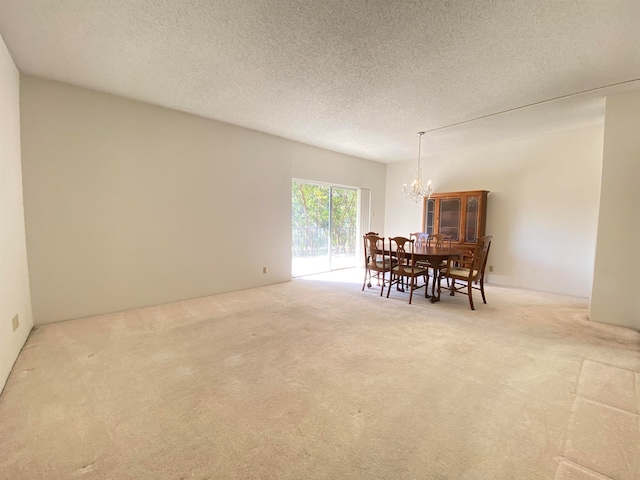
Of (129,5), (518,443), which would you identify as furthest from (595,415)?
(129,5)

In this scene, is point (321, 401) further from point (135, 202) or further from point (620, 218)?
point (620, 218)

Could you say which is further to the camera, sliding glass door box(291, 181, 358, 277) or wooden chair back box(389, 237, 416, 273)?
sliding glass door box(291, 181, 358, 277)

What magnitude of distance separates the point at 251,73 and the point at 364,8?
1.25 m

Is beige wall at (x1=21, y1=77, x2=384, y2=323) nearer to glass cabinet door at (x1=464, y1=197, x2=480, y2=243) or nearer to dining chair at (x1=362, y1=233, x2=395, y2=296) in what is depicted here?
dining chair at (x1=362, y1=233, x2=395, y2=296)

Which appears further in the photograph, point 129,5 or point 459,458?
point 129,5

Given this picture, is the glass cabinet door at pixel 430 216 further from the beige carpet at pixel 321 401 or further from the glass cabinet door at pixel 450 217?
the beige carpet at pixel 321 401

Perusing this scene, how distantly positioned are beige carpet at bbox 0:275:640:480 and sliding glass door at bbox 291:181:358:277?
100 inches

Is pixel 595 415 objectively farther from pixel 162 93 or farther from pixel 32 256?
pixel 32 256

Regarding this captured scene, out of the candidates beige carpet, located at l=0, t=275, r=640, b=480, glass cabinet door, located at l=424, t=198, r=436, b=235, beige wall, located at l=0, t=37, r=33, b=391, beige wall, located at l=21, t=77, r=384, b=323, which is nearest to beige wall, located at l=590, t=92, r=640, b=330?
beige carpet, located at l=0, t=275, r=640, b=480

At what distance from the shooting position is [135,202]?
3.30 metres

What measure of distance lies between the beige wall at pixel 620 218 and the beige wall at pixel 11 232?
216 inches

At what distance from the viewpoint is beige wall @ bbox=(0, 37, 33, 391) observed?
196 centimetres

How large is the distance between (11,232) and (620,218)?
231 inches

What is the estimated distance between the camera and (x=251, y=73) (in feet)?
8.43
